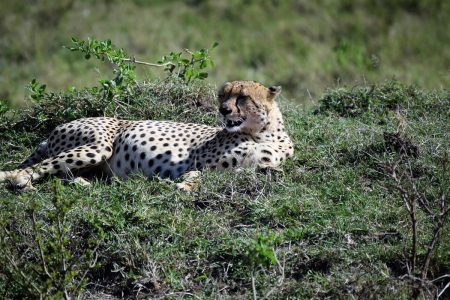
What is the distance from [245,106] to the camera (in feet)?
20.3

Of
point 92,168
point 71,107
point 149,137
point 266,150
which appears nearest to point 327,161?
point 266,150

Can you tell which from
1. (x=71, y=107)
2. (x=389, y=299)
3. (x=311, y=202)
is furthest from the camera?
(x=71, y=107)

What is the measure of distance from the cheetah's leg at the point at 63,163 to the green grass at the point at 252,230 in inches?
5.8

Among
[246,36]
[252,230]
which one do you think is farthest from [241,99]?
[246,36]

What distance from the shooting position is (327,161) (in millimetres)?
6023

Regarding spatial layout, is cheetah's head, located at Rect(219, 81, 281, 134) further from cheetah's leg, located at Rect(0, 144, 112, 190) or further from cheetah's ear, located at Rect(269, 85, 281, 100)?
cheetah's leg, located at Rect(0, 144, 112, 190)

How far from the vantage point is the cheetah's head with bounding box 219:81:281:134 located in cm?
614

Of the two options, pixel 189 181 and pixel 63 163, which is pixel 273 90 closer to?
pixel 189 181

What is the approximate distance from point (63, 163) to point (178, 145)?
0.82 m

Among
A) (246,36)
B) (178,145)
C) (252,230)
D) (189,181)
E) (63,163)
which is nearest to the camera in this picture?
(252,230)

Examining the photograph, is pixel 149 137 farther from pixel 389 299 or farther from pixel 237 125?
pixel 389 299

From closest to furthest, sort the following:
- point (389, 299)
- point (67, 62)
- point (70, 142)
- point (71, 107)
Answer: point (389, 299)
point (70, 142)
point (71, 107)
point (67, 62)

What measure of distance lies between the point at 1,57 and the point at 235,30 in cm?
361

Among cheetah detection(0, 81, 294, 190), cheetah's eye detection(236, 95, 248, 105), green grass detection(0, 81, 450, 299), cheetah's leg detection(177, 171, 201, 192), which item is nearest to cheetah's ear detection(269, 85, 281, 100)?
cheetah detection(0, 81, 294, 190)
